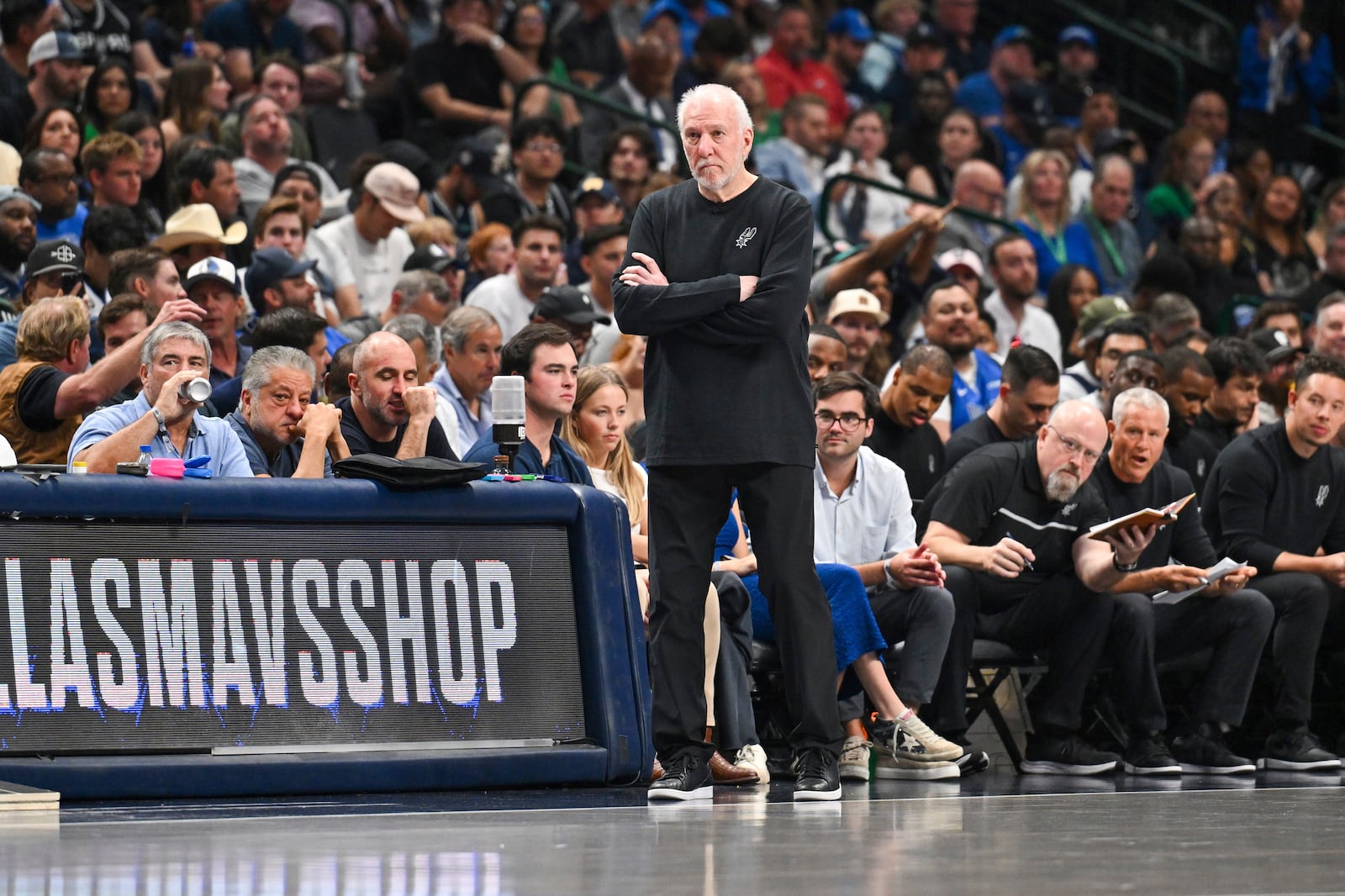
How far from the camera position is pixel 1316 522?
9492mm

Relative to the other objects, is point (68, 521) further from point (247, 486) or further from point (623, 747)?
point (623, 747)

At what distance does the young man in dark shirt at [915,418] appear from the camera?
971 cm

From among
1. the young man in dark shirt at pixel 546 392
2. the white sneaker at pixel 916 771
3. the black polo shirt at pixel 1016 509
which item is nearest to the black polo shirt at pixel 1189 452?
the black polo shirt at pixel 1016 509

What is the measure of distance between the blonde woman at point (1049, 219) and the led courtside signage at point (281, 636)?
8.64 m

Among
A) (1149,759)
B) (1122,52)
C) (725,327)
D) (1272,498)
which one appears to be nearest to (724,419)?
(725,327)

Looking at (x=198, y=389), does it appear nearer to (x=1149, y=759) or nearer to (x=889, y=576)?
(x=889, y=576)

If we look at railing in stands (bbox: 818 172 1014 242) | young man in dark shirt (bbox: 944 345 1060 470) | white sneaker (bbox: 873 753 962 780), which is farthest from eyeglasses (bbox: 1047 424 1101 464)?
railing in stands (bbox: 818 172 1014 242)

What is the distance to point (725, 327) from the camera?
20.8 feet

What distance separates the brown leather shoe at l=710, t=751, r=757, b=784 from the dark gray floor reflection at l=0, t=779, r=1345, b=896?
1.97 ft

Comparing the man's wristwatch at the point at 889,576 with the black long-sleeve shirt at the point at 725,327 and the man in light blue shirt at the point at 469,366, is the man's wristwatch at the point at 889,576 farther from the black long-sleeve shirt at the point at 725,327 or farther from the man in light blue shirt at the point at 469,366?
the man in light blue shirt at the point at 469,366

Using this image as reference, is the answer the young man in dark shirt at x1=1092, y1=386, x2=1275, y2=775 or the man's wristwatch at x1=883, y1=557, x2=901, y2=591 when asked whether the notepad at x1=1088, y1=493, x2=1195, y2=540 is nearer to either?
the young man in dark shirt at x1=1092, y1=386, x2=1275, y2=775

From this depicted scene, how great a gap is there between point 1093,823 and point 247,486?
2.85 m

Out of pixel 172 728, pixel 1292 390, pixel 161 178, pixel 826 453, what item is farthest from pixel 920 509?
pixel 161 178

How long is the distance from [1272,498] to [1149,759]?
168cm
